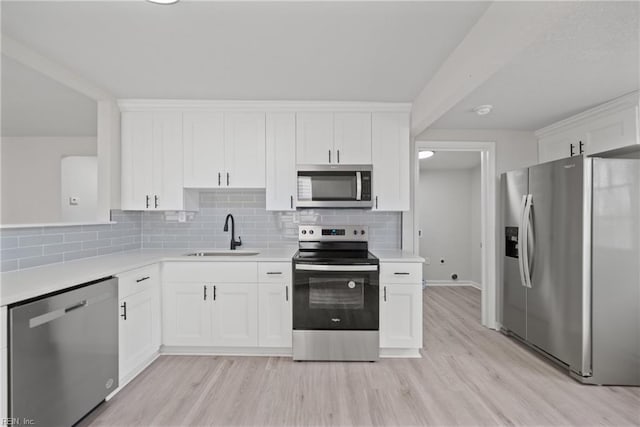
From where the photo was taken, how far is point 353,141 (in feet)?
9.64

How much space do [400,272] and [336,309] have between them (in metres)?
0.65

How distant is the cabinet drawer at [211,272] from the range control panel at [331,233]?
658 millimetres

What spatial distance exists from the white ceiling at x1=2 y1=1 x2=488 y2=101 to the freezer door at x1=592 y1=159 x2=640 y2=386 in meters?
1.60

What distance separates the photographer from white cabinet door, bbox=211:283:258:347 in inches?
103

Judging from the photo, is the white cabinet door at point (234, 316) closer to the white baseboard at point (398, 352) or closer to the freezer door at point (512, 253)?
the white baseboard at point (398, 352)

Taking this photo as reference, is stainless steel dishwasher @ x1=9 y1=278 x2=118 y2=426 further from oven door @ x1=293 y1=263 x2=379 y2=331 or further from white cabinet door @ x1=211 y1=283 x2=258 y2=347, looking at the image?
oven door @ x1=293 y1=263 x2=379 y2=331

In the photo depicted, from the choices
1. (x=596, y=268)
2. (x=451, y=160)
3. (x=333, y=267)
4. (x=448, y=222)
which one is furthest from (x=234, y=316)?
(x=448, y=222)

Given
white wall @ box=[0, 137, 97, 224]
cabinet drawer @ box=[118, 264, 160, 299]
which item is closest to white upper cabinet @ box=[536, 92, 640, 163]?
cabinet drawer @ box=[118, 264, 160, 299]

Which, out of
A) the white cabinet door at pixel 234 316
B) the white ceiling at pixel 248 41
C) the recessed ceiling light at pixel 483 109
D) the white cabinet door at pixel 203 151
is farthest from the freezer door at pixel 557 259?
the white cabinet door at pixel 203 151

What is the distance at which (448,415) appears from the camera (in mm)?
1869

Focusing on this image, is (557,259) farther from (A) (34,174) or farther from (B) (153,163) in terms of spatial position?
(A) (34,174)

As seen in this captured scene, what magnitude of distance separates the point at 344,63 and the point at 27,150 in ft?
10.9

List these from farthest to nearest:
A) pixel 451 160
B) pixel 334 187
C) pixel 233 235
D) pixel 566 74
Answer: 1. pixel 451 160
2. pixel 233 235
3. pixel 334 187
4. pixel 566 74

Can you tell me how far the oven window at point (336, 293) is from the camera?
8.30 feet
